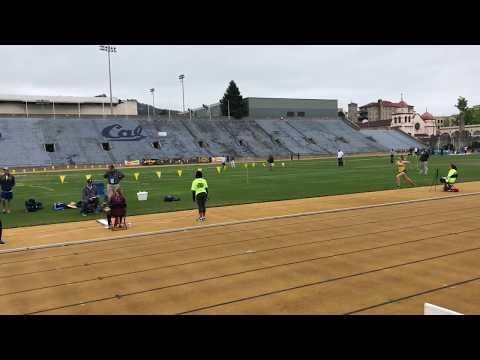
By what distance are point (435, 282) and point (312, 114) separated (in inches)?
3754

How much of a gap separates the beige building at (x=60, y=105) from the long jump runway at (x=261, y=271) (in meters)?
76.5

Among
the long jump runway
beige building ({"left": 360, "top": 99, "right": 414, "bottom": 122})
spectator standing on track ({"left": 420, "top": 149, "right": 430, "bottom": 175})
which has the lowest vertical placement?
the long jump runway

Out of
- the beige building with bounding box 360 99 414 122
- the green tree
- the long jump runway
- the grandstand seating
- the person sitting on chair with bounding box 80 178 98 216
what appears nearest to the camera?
the long jump runway

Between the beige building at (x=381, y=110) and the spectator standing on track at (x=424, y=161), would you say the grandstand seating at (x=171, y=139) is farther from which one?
the beige building at (x=381, y=110)

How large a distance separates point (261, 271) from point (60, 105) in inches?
3436

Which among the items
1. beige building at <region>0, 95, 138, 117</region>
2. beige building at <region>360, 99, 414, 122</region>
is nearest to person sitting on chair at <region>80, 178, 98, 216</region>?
beige building at <region>0, 95, 138, 117</region>

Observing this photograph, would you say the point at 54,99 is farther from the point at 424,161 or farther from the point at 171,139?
the point at 424,161

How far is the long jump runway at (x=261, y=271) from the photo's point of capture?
20.5ft

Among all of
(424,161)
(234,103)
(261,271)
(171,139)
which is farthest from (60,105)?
(261,271)

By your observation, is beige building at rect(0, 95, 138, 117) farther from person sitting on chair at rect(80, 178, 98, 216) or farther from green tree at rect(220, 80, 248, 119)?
person sitting on chair at rect(80, 178, 98, 216)

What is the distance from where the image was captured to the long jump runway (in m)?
6.24

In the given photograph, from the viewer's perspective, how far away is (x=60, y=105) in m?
84.9

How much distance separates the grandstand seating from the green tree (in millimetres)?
5226

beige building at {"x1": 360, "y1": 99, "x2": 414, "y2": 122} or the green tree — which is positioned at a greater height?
beige building at {"x1": 360, "y1": 99, "x2": 414, "y2": 122}
